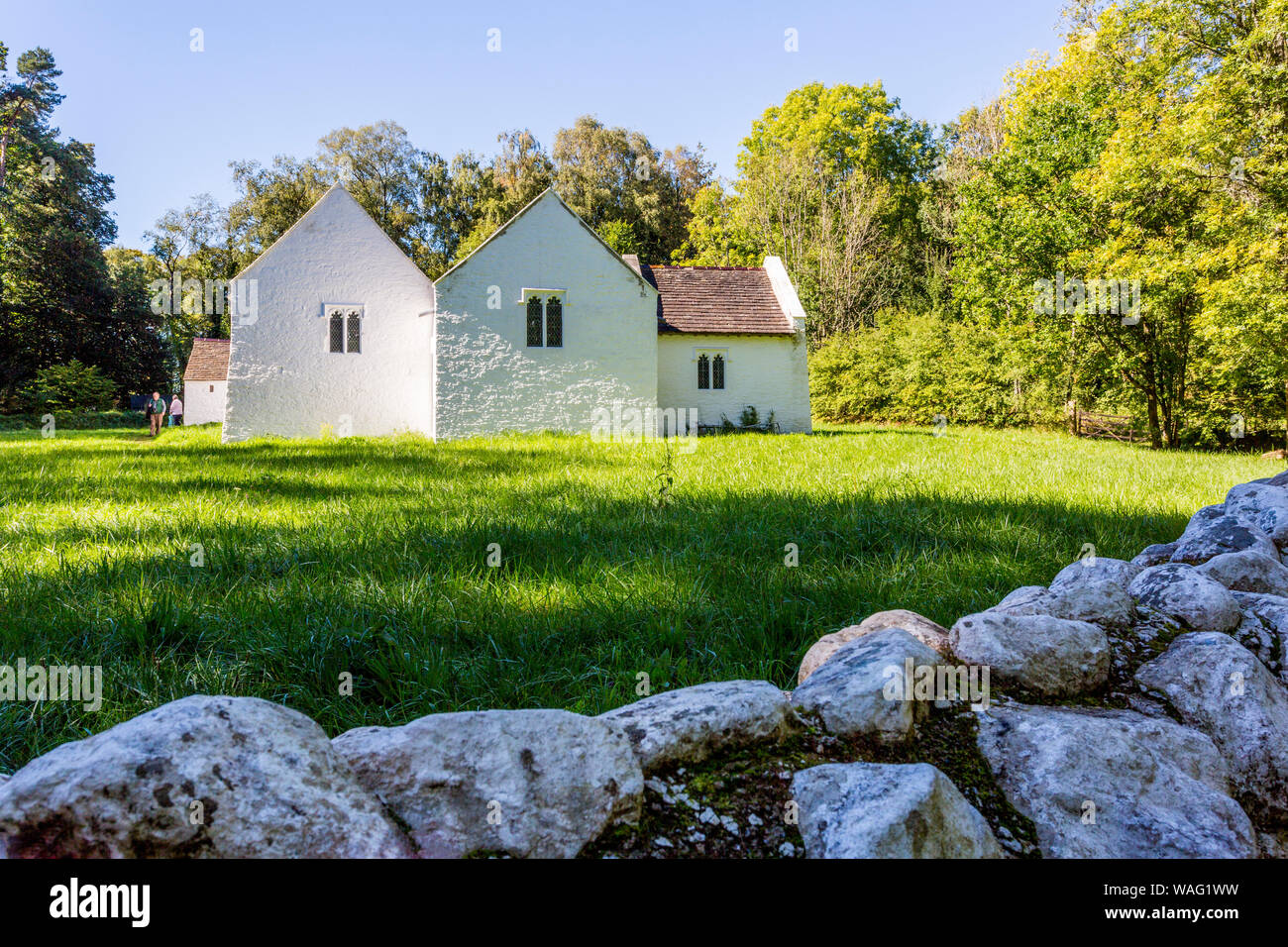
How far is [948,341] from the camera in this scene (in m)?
28.8

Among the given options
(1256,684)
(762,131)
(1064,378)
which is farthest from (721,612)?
(762,131)

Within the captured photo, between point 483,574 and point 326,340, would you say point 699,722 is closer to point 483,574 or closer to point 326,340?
point 483,574

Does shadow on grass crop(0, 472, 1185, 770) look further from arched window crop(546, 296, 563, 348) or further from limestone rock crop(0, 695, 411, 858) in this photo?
arched window crop(546, 296, 563, 348)

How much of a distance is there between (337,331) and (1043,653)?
2208 cm

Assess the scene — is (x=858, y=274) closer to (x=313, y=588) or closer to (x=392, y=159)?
(x=392, y=159)

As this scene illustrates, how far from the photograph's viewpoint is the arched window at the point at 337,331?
2092cm

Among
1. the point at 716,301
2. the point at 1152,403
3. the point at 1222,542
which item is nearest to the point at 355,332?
the point at 716,301

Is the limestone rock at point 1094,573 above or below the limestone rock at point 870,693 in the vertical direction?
above

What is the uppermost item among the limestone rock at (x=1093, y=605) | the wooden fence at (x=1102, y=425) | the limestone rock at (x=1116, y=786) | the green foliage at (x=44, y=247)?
the green foliage at (x=44, y=247)

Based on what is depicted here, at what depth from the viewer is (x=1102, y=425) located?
80.1ft

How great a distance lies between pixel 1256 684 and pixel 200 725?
267 centimetres

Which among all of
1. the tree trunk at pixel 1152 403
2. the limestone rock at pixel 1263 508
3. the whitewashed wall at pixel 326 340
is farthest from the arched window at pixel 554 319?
the limestone rock at pixel 1263 508

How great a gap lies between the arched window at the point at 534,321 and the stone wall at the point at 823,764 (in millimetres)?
18737

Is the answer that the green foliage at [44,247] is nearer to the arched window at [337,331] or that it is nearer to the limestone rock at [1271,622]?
the arched window at [337,331]
